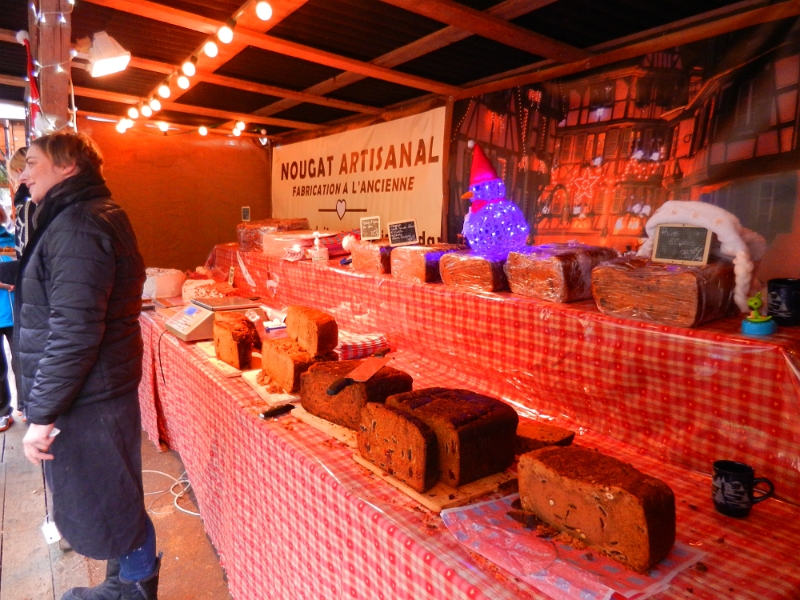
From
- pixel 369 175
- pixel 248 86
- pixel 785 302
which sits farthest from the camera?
pixel 369 175

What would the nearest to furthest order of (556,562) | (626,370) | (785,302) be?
(556,562) → (785,302) → (626,370)

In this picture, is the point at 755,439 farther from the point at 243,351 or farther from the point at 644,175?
the point at 243,351

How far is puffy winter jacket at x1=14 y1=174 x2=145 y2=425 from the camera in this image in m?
1.59

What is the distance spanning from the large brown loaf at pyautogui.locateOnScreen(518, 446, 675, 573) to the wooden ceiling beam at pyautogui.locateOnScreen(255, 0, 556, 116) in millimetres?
1959

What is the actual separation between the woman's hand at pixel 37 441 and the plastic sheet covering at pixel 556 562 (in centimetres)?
139

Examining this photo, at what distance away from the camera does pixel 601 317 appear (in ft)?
5.29

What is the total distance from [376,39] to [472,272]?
1.56m

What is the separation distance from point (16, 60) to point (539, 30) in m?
3.78

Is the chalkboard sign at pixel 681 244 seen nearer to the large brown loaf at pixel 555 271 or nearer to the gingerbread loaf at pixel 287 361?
the large brown loaf at pixel 555 271

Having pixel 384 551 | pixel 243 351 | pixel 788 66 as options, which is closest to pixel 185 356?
pixel 243 351

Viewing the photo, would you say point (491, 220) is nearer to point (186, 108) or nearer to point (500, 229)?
point (500, 229)

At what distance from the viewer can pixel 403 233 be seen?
110 inches

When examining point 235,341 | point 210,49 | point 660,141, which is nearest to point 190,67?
point 210,49

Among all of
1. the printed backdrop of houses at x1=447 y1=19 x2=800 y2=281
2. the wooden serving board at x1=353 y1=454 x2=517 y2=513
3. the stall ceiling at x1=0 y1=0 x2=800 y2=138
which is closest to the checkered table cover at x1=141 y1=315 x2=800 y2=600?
the wooden serving board at x1=353 y1=454 x2=517 y2=513
